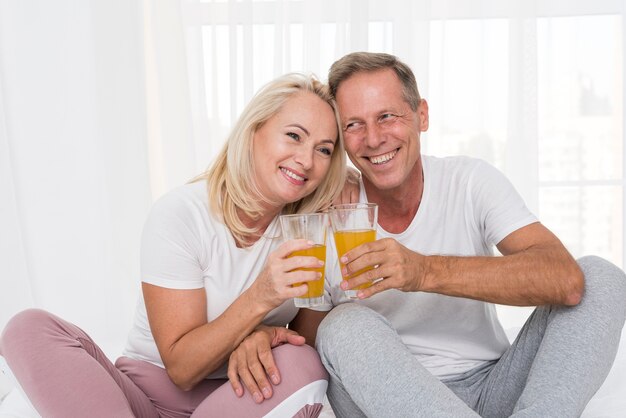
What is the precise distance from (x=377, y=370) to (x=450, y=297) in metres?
0.64

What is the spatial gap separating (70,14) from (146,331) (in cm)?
291

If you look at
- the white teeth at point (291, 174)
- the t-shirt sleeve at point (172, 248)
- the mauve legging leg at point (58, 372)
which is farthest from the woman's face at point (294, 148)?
the mauve legging leg at point (58, 372)

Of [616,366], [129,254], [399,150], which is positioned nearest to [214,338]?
[399,150]

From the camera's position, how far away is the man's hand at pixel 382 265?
1.88 m

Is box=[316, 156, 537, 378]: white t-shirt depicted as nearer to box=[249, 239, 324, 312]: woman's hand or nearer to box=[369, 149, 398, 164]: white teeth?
box=[369, 149, 398, 164]: white teeth

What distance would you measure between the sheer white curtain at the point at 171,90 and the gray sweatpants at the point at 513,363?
264cm

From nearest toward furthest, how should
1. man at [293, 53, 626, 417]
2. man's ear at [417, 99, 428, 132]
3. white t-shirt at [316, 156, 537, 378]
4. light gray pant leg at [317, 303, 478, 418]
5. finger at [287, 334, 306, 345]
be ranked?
1. light gray pant leg at [317, 303, 478, 418]
2. man at [293, 53, 626, 417]
3. finger at [287, 334, 306, 345]
4. white t-shirt at [316, 156, 537, 378]
5. man's ear at [417, 99, 428, 132]

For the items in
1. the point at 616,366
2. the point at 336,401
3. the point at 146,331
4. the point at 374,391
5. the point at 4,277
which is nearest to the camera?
the point at 374,391

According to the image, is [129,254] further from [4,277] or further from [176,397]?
[176,397]

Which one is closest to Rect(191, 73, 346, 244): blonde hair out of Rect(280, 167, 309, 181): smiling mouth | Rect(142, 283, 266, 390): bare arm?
Rect(280, 167, 309, 181): smiling mouth

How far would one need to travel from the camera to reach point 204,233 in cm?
218

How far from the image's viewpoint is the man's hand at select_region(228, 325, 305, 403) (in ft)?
6.33

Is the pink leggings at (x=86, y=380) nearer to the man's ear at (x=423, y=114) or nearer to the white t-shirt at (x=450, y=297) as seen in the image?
the white t-shirt at (x=450, y=297)

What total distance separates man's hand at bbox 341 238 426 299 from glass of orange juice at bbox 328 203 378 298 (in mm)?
17
